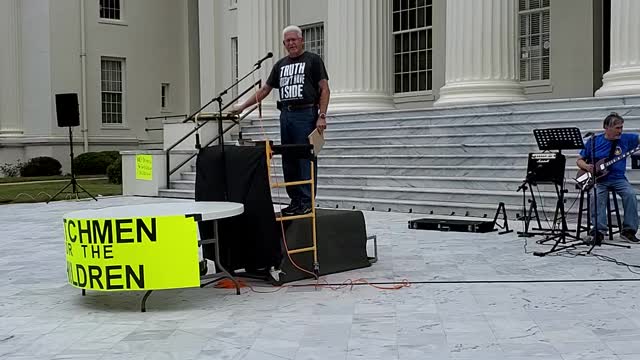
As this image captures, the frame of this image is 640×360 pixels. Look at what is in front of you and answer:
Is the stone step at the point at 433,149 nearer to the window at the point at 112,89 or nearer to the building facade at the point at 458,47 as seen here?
the building facade at the point at 458,47

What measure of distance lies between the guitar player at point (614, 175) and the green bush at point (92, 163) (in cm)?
2265

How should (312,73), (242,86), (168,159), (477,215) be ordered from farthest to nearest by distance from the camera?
(242,86) → (168,159) → (477,215) → (312,73)

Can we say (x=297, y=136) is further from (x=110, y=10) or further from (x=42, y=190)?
(x=110, y=10)

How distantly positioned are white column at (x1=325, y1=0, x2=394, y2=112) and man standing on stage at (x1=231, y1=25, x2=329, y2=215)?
9.67 meters

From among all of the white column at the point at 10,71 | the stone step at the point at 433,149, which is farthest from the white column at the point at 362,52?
the white column at the point at 10,71

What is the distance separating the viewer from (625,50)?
42.6ft

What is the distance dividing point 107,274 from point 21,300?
1.13m

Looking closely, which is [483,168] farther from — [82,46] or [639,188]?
[82,46]

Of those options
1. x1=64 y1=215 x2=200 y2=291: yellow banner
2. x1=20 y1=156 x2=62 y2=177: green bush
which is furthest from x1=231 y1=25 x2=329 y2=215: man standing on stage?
x1=20 y1=156 x2=62 y2=177: green bush

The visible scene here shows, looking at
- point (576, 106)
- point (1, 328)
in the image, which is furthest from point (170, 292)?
point (576, 106)

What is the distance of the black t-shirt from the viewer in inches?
299

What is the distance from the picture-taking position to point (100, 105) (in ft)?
102

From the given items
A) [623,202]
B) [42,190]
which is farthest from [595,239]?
[42,190]

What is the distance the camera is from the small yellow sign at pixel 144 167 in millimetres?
18125
